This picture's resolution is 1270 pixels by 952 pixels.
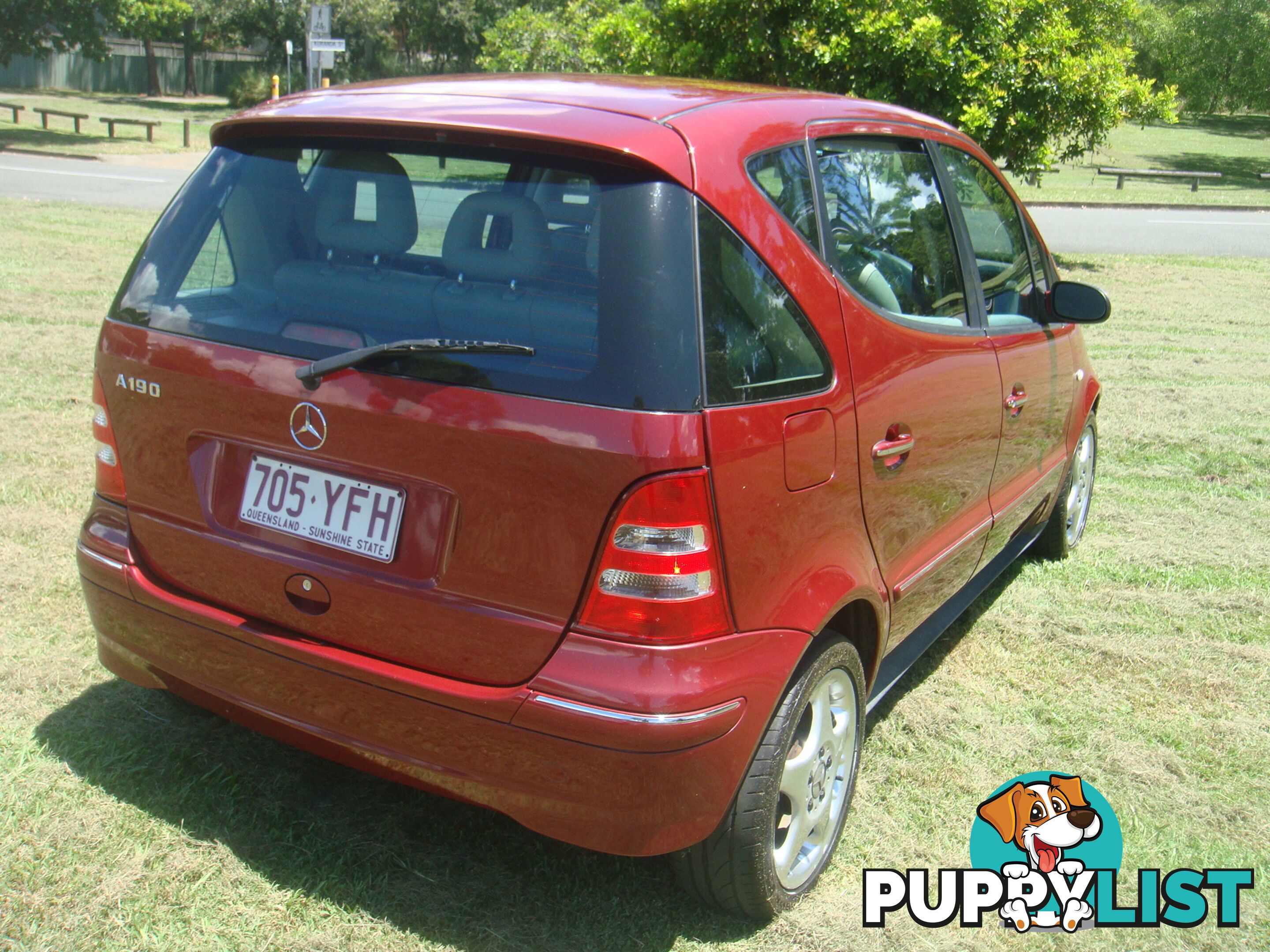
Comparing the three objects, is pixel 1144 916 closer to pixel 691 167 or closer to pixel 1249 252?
pixel 691 167

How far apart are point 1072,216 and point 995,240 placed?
17.7m

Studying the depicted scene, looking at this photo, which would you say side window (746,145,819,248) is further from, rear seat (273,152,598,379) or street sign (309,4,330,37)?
street sign (309,4,330,37)

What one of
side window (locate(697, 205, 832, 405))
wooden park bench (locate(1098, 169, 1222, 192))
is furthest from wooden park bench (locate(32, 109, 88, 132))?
side window (locate(697, 205, 832, 405))

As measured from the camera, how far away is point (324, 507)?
2322mm

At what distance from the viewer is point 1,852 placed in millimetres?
2631

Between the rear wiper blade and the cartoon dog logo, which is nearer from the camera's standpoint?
the rear wiper blade

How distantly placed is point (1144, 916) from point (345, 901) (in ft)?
6.35

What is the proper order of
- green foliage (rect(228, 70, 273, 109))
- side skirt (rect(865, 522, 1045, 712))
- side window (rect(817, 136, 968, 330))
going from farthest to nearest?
green foliage (rect(228, 70, 273, 109)) < side skirt (rect(865, 522, 1045, 712)) < side window (rect(817, 136, 968, 330))

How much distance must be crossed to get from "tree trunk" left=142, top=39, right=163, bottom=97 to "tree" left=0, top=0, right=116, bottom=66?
21.8 m

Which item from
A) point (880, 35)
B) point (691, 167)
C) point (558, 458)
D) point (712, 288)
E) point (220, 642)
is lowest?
point (220, 642)

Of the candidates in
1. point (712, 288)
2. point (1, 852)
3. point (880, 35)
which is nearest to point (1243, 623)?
point (712, 288)

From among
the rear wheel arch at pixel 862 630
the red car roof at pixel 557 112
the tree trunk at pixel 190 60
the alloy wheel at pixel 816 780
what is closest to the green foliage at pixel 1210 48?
the tree trunk at pixel 190 60

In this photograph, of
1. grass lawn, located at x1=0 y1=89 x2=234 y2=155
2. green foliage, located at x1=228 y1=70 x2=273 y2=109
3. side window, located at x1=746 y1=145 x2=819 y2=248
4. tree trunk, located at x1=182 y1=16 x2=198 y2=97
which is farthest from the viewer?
tree trunk, located at x1=182 y1=16 x2=198 y2=97

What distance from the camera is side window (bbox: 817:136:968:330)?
109 inches
